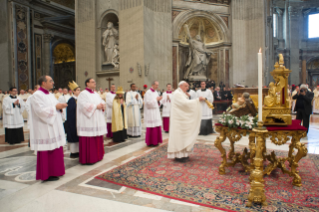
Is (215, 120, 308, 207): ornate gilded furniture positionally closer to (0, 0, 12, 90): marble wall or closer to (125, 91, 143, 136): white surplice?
(125, 91, 143, 136): white surplice

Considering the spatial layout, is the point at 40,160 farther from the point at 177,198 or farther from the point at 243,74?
the point at 243,74

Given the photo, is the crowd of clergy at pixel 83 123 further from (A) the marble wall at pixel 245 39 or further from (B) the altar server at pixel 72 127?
(A) the marble wall at pixel 245 39

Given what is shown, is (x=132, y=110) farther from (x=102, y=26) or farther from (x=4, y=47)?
(x=4, y=47)

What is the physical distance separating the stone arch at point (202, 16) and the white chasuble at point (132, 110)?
915 centimetres

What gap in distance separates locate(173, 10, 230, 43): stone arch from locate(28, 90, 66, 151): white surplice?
13.0 metres

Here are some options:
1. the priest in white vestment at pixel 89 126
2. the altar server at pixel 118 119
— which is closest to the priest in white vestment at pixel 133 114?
the altar server at pixel 118 119

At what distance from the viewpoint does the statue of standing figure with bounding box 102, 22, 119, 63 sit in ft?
50.6

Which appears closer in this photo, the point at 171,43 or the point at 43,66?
the point at 171,43

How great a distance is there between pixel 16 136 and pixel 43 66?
46.9 feet

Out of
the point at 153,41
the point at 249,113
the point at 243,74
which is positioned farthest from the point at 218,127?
the point at 243,74

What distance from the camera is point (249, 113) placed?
3.71 m

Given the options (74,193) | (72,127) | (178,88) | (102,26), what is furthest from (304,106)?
(102,26)

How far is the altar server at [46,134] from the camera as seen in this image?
11.8 feet

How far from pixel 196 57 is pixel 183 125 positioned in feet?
40.8
